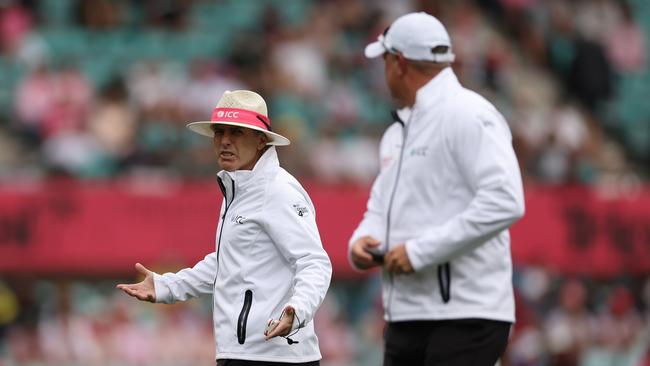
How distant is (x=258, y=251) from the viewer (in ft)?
22.0

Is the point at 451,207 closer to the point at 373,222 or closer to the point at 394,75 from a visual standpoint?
the point at 373,222

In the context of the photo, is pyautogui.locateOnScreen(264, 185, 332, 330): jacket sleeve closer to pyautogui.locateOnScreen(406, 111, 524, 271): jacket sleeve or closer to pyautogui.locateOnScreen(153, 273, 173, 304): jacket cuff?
pyautogui.locateOnScreen(406, 111, 524, 271): jacket sleeve

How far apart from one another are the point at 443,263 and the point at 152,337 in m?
8.02

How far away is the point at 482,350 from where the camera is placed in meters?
6.70

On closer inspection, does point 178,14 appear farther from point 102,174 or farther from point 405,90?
point 405,90

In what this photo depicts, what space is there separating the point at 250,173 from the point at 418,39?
961 millimetres

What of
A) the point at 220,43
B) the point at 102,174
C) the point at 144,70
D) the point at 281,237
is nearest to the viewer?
the point at 281,237

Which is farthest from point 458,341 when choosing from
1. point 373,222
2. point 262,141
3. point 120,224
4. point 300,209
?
point 120,224

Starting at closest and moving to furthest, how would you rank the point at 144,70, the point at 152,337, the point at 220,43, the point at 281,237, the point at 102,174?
the point at 281,237
the point at 152,337
the point at 102,174
the point at 144,70
the point at 220,43

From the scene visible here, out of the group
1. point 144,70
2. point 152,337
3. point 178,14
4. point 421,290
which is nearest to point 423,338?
point 421,290

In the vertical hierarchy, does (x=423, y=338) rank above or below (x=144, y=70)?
below

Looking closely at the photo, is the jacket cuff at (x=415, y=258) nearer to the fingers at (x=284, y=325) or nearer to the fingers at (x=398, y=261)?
the fingers at (x=398, y=261)

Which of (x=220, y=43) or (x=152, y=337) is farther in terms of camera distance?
(x=220, y=43)

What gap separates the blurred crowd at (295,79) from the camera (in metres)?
15.9
